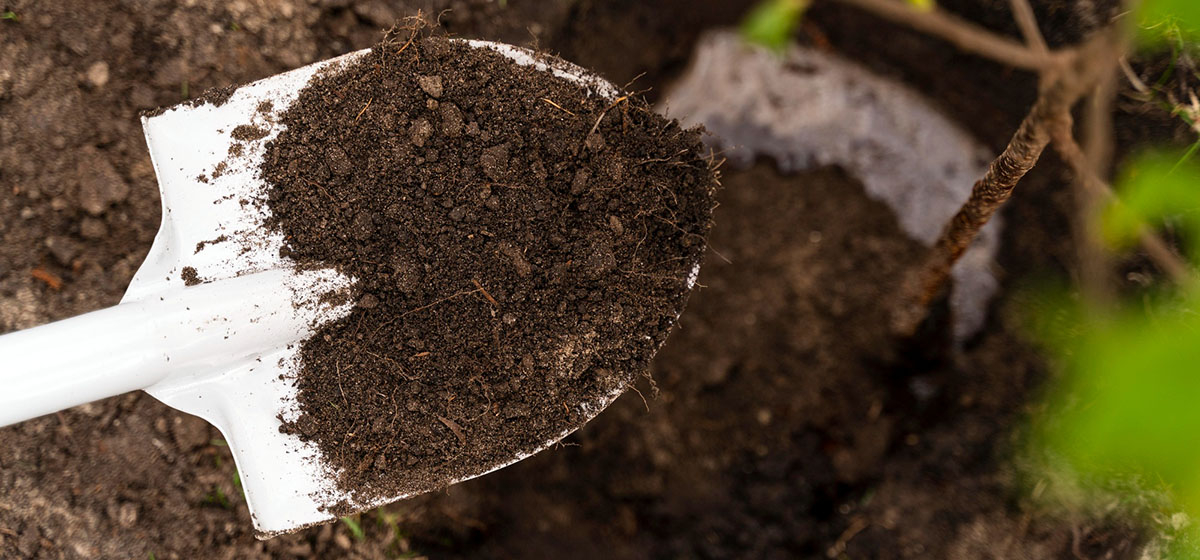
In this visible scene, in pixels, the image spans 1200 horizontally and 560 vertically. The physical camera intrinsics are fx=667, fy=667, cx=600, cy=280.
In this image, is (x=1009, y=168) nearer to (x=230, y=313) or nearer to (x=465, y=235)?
(x=465, y=235)

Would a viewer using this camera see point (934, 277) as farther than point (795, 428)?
No

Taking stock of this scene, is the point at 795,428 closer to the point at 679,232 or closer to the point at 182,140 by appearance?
the point at 679,232

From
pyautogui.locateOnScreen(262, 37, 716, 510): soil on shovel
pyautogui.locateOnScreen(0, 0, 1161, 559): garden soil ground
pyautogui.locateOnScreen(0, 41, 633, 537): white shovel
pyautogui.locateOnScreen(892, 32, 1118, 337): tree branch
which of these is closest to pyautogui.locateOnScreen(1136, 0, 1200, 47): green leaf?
pyautogui.locateOnScreen(892, 32, 1118, 337): tree branch

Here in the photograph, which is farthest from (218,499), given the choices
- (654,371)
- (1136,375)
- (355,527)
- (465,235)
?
(1136,375)

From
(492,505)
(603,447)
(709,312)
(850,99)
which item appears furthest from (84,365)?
(850,99)

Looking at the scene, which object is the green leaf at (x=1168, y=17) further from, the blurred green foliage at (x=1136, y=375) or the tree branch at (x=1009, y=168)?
the blurred green foliage at (x=1136, y=375)

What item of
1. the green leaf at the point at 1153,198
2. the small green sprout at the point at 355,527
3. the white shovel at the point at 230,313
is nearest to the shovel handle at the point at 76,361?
the white shovel at the point at 230,313
